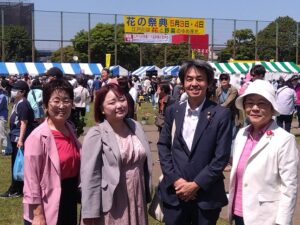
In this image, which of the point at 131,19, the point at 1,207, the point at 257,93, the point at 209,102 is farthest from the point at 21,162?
the point at 131,19

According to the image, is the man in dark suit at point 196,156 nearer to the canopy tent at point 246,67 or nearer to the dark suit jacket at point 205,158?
the dark suit jacket at point 205,158

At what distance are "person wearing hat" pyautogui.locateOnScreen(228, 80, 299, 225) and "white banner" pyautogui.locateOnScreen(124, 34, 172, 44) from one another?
146 feet

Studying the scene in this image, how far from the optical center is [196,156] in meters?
3.81

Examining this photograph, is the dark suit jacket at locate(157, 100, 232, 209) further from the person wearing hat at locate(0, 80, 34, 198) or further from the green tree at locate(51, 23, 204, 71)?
the green tree at locate(51, 23, 204, 71)

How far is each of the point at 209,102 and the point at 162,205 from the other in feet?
2.88

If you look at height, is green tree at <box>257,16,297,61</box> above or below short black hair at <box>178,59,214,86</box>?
above

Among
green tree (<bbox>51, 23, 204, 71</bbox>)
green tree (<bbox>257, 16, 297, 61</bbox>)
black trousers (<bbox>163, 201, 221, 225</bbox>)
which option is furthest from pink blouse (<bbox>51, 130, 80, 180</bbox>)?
green tree (<bbox>51, 23, 204, 71</bbox>)

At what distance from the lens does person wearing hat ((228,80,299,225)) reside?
344 cm

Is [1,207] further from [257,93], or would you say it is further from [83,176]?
[257,93]

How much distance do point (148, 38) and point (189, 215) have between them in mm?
45535

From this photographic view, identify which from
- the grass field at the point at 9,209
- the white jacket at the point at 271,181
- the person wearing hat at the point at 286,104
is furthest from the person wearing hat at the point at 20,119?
the person wearing hat at the point at 286,104

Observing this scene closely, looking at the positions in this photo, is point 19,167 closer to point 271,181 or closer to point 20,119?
point 20,119

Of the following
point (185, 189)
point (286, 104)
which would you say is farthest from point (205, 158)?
point (286, 104)

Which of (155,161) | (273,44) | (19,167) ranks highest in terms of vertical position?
(273,44)
